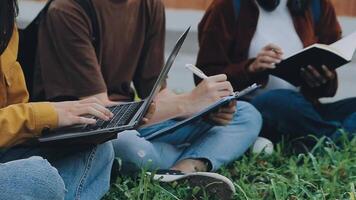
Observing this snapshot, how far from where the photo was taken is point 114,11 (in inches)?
129

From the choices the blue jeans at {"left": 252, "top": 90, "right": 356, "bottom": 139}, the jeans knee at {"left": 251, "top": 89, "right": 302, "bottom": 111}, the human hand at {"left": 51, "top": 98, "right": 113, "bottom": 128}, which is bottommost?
the blue jeans at {"left": 252, "top": 90, "right": 356, "bottom": 139}

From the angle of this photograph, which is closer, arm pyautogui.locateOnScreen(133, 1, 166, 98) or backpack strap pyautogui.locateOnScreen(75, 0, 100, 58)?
backpack strap pyautogui.locateOnScreen(75, 0, 100, 58)

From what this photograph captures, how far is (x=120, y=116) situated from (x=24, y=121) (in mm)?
363

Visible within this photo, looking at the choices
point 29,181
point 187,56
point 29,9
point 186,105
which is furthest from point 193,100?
point 29,9

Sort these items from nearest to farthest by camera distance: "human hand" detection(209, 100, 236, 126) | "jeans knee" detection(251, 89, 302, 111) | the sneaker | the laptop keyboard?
the laptop keyboard < the sneaker < "human hand" detection(209, 100, 236, 126) < "jeans knee" detection(251, 89, 302, 111)

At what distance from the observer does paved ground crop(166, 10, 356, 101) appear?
5.77 meters

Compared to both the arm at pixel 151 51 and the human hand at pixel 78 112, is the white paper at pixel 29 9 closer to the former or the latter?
the arm at pixel 151 51

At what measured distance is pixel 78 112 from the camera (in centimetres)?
259

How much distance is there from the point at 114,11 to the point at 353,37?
100cm

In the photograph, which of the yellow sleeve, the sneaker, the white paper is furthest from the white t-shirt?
the white paper

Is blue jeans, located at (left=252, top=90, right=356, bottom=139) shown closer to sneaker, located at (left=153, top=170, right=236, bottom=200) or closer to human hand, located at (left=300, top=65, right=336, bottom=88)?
human hand, located at (left=300, top=65, right=336, bottom=88)

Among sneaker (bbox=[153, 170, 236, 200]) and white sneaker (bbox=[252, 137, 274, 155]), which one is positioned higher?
sneaker (bbox=[153, 170, 236, 200])

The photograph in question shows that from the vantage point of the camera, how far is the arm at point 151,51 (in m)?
3.42

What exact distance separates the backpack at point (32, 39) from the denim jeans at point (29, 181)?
93cm
